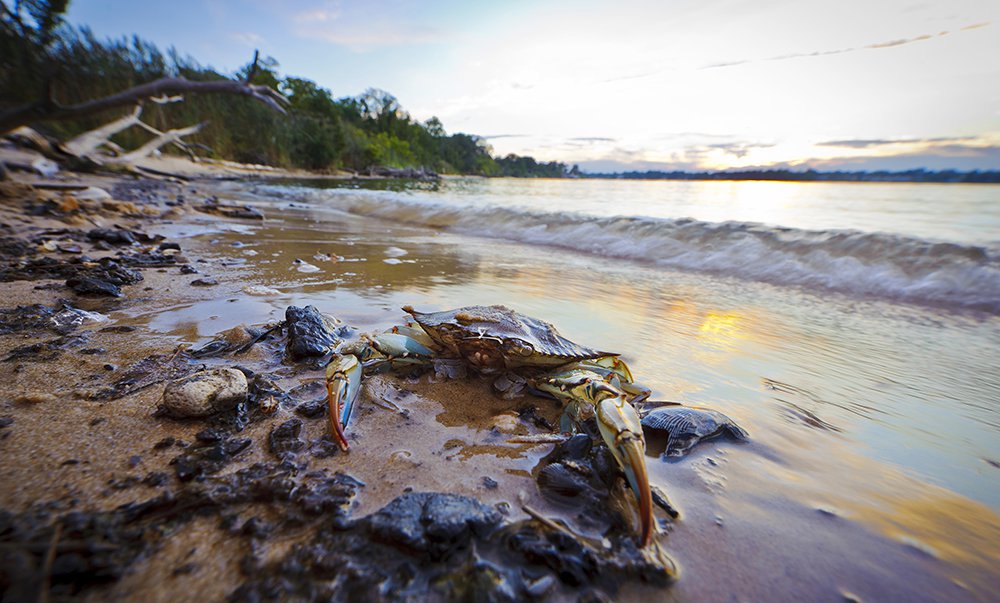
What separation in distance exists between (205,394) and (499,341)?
1.41 meters

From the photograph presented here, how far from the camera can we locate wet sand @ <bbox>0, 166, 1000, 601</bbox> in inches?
49.9

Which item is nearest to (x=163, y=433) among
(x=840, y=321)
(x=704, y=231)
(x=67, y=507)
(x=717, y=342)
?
(x=67, y=507)

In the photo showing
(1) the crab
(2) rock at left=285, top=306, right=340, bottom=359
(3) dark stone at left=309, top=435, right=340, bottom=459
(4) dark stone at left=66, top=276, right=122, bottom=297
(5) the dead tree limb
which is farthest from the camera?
(5) the dead tree limb

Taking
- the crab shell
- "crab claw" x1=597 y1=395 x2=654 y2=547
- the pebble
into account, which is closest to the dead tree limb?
the crab shell

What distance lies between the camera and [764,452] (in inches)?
79.7

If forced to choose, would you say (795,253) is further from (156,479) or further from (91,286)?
(91,286)

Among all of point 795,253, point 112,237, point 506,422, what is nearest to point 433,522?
point 506,422

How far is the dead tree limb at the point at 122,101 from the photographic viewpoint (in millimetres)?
6719

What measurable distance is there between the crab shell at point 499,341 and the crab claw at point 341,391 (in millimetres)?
487

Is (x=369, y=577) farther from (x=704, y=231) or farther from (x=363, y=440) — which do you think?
(x=704, y=231)

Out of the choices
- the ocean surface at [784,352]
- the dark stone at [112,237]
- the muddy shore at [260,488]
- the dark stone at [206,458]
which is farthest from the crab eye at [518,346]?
the dark stone at [112,237]

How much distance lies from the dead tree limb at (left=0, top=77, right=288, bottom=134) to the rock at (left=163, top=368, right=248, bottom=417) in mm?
7804

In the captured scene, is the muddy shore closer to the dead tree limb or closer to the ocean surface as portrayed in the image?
the ocean surface

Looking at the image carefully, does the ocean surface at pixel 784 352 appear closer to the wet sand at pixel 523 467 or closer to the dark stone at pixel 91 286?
the wet sand at pixel 523 467
